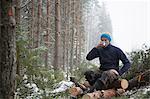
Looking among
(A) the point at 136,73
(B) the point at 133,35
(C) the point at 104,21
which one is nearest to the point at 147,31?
(B) the point at 133,35

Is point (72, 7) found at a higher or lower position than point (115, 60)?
higher

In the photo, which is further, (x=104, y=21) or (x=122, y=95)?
(x=104, y=21)

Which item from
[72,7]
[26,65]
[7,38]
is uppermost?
[72,7]

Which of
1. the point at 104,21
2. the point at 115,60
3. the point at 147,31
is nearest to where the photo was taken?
the point at 115,60

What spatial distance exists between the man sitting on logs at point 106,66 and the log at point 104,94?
21cm

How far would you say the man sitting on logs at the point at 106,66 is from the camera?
875 centimetres

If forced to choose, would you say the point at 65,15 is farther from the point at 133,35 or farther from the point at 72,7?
the point at 133,35

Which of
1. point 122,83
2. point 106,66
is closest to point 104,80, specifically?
point 122,83

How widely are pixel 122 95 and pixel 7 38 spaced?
145 inches

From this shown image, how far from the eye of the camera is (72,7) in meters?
29.3

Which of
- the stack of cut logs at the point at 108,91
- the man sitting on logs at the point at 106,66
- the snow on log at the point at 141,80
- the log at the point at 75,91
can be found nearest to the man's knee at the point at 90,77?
the man sitting on logs at the point at 106,66

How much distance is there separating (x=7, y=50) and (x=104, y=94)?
335cm

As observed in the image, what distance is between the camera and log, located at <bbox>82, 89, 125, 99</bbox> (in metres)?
8.30

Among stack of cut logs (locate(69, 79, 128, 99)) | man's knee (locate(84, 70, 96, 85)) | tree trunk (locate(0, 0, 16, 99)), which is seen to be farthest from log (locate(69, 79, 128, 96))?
tree trunk (locate(0, 0, 16, 99))
